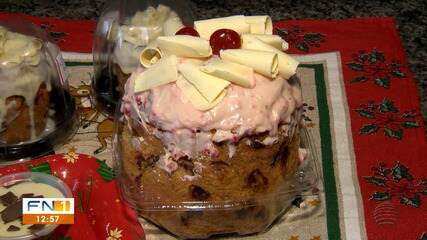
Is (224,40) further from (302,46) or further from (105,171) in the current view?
(302,46)

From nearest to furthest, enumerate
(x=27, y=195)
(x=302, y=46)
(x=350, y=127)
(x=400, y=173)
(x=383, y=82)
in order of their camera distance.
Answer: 1. (x=27, y=195)
2. (x=400, y=173)
3. (x=350, y=127)
4. (x=383, y=82)
5. (x=302, y=46)

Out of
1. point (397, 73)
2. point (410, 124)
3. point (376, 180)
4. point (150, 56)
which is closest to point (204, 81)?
point (150, 56)

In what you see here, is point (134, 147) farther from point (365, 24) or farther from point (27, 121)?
point (365, 24)

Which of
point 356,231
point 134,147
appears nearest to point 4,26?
point 134,147

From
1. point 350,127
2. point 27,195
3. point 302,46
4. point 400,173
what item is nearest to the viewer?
point 27,195

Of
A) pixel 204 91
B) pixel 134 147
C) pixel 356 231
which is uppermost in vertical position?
pixel 204 91

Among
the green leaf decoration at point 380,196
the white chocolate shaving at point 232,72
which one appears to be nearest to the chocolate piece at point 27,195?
the white chocolate shaving at point 232,72
